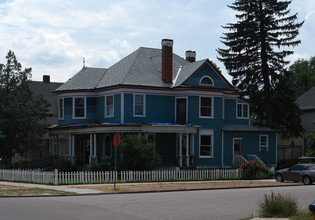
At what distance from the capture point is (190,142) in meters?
36.3

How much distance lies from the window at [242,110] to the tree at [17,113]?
16.9 metres

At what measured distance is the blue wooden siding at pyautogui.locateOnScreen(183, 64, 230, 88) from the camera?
3644cm

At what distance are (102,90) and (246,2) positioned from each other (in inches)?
682

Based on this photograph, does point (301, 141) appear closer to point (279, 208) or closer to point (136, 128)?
point (136, 128)

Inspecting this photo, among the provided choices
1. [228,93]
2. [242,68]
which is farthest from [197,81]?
[242,68]

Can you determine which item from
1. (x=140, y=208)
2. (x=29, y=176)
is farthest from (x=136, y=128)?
(x=140, y=208)

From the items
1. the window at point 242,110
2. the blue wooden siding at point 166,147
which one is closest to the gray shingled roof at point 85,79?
the blue wooden siding at point 166,147

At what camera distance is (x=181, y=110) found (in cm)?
3694

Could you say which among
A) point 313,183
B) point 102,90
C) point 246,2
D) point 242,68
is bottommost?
point 313,183

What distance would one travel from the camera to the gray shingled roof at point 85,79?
126 feet

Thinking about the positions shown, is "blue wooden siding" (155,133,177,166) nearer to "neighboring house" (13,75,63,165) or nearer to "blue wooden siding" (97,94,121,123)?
"blue wooden siding" (97,94,121,123)

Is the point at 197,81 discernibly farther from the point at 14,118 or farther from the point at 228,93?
the point at 14,118

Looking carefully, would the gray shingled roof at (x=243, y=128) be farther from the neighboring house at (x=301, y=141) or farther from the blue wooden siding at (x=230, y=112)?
the neighboring house at (x=301, y=141)

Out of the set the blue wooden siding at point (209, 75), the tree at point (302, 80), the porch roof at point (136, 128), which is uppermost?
the tree at point (302, 80)
